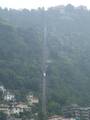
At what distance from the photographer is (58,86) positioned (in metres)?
10.9

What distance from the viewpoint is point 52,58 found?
12305 mm

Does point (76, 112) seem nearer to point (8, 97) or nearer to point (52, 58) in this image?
point (8, 97)

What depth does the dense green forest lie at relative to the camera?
34.9 ft

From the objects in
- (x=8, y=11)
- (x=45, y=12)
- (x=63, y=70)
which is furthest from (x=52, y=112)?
(x=8, y=11)

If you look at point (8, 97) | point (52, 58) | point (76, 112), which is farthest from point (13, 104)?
point (52, 58)

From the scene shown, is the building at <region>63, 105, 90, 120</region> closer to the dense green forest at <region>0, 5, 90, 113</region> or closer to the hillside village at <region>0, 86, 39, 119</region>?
the dense green forest at <region>0, 5, 90, 113</region>

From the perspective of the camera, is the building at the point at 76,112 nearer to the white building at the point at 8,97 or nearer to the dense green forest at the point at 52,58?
the dense green forest at the point at 52,58

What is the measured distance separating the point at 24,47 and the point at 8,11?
5.91m

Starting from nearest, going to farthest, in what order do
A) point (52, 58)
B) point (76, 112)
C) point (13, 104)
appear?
point (76, 112), point (13, 104), point (52, 58)

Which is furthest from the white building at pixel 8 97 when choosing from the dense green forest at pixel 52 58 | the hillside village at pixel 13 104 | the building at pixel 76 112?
the building at pixel 76 112

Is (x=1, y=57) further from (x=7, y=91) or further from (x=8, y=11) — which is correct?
(x=8, y=11)

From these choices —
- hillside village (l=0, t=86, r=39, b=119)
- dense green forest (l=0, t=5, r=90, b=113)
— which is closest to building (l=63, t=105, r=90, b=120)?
dense green forest (l=0, t=5, r=90, b=113)

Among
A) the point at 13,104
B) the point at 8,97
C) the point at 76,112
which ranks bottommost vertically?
the point at 76,112

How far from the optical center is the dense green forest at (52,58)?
34.9ft
